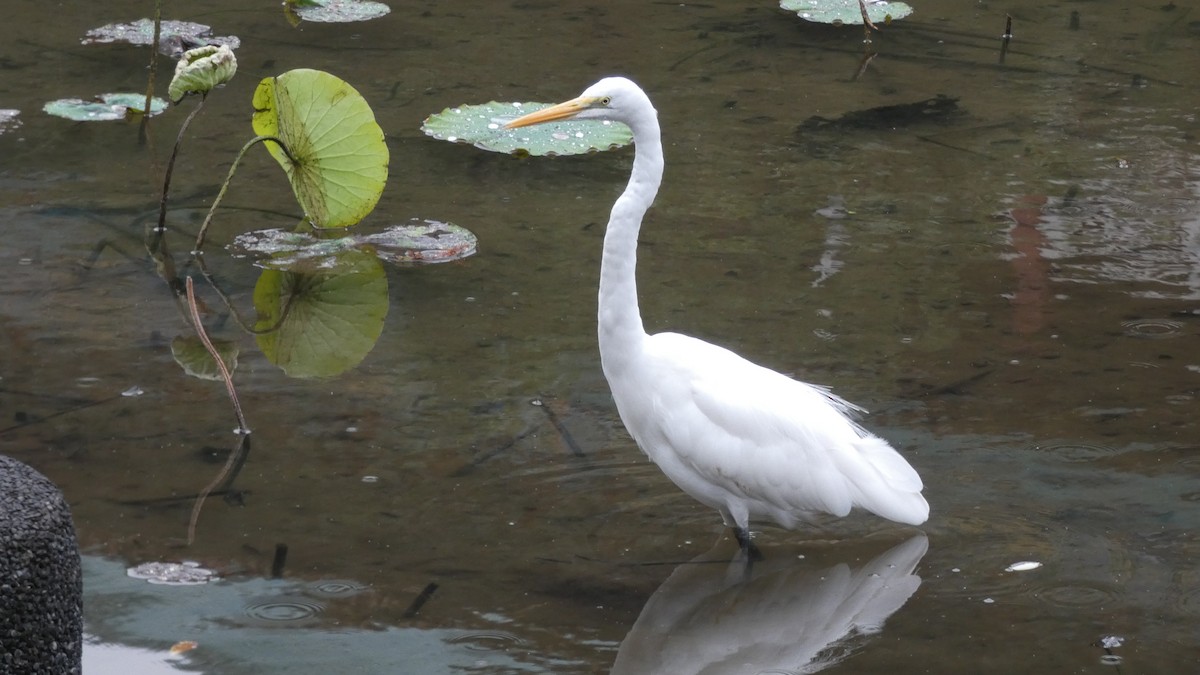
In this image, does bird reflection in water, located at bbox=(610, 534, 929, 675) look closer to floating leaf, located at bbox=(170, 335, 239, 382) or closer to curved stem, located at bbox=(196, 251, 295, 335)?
floating leaf, located at bbox=(170, 335, 239, 382)

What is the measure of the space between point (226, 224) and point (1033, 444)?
10.5 ft

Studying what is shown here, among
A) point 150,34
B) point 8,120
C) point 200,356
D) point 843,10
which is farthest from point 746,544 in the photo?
point 150,34

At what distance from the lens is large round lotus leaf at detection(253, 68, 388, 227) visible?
5.04 meters

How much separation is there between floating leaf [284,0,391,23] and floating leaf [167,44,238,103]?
3196 mm

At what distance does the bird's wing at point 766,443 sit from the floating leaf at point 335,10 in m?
4.91

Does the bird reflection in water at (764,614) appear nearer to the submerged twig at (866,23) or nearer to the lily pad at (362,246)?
the lily pad at (362,246)

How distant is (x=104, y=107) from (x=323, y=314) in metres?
1.87

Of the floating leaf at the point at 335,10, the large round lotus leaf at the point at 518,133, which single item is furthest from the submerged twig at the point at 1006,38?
the floating leaf at the point at 335,10

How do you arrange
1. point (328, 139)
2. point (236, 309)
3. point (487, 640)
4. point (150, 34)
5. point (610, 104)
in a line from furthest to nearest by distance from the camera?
point (150, 34) < point (328, 139) < point (236, 309) < point (610, 104) < point (487, 640)

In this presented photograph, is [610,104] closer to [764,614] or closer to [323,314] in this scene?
[764,614]

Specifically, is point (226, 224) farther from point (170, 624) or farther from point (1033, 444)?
point (1033, 444)

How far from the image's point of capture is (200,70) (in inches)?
187

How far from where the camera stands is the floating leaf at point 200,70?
15.6ft

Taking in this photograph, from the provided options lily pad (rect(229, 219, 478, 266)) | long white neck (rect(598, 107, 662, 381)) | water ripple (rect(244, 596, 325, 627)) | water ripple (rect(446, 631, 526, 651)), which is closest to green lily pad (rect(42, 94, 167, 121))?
lily pad (rect(229, 219, 478, 266))
